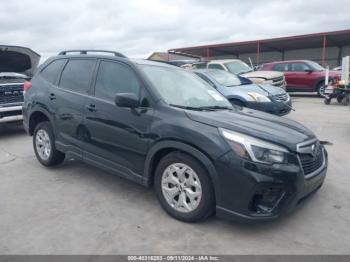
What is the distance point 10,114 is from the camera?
7.79m

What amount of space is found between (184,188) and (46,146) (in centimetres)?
280

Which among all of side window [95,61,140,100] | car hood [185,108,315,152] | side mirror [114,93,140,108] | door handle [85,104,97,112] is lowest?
car hood [185,108,315,152]

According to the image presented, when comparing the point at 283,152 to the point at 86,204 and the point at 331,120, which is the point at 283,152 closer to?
the point at 86,204

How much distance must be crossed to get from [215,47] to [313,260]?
1214 inches

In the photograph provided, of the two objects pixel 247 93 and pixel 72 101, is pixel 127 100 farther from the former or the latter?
pixel 247 93

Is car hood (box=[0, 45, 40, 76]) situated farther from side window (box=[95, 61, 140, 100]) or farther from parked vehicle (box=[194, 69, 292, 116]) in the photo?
side window (box=[95, 61, 140, 100])

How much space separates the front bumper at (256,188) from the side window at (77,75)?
2.39 m

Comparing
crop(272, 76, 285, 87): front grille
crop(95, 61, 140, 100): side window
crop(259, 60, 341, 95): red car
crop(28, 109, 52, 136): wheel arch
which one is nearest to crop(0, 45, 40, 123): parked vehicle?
crop(28, 109, 52, 136): wheel arch

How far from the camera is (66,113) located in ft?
16.2

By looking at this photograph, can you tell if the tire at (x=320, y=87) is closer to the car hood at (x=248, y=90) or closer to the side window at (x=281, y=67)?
the side window at (x=281, y=67)

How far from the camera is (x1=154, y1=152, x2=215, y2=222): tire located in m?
3.48

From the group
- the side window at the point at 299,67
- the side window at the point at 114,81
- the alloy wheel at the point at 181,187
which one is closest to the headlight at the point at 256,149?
the alloy wheel at the point at 181,187

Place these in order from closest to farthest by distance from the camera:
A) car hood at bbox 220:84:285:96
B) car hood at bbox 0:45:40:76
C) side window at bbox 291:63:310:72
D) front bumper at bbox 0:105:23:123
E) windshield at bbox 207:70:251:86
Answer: front bumper at bbox 0:105:23:123
car hood at bbox 0:45:40:76
car hood at bbox 220:84:285:96
windshield at bbox 207:70:251:86
side window at bbox 291:63:310:72

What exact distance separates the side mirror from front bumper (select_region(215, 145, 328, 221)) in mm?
1180
